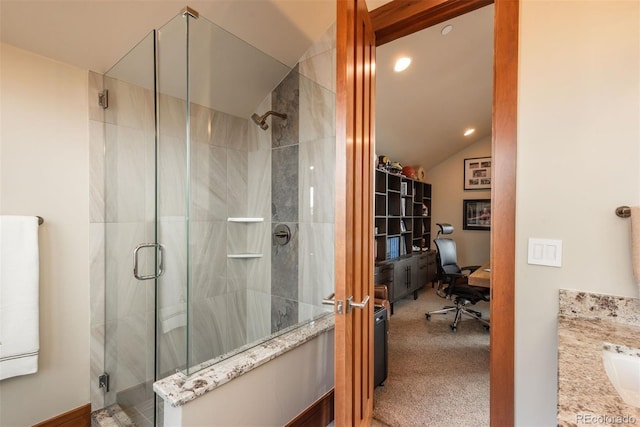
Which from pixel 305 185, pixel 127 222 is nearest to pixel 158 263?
pixel 127 222

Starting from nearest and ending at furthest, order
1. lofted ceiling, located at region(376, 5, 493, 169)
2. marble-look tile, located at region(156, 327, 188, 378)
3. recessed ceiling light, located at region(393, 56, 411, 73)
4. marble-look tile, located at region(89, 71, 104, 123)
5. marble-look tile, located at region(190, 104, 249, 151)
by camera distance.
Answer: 1. marble-look tile, located at region(156, 327, 188, 378)
2. marble-look tile, located at region(89, 71, 104, 123)
3. marble-look tile, located at region(190, 104, 249, 151)
4. lofted ceiling, located at region(376, 5, 493, 169)
5. recessed ceiling light, located at region(393, 56, 411, 73)

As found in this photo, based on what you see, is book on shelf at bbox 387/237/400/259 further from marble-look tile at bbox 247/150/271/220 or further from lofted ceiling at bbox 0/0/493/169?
marble-look tile at bbox 247/150/271/220

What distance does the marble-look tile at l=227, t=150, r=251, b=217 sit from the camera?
2.28m

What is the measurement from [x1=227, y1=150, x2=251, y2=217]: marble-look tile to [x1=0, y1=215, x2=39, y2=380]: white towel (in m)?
1.13

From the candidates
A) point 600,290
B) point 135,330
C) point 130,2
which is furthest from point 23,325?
point 600,290

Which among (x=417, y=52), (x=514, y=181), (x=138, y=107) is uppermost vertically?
(x=417, y=52)

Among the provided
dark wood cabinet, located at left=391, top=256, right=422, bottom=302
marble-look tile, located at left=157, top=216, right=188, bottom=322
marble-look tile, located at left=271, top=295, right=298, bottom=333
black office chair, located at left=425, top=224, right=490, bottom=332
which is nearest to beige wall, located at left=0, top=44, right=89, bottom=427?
marble-look tile, located at left=157, top=216, right=188, bottom=322

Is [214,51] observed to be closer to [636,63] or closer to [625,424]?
[636,63]

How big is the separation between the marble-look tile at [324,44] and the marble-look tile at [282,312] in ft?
5.92

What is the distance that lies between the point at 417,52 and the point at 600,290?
2.35m

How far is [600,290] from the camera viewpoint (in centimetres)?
108

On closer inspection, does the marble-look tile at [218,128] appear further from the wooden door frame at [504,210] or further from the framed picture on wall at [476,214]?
the framed picture on wall at [476,214]

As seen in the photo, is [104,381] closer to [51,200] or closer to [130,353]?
[130,353]

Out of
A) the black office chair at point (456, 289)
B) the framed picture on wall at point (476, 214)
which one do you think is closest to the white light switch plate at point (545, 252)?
the black office chair at point (456, 289)
